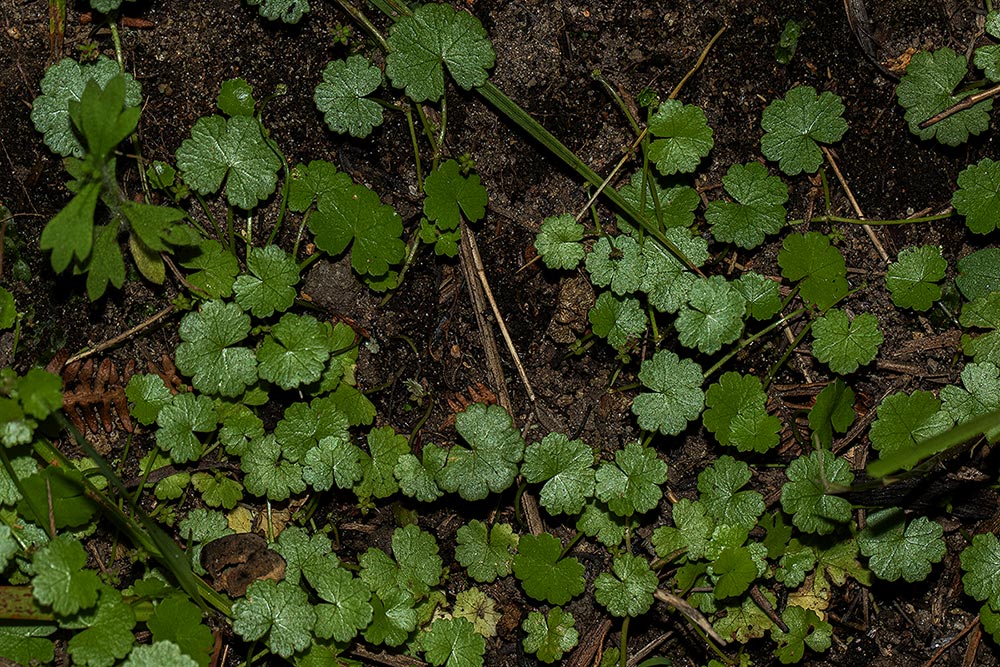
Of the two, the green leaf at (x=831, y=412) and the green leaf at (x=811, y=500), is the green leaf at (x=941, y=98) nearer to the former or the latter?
the green leaf at (x=831, y=412)

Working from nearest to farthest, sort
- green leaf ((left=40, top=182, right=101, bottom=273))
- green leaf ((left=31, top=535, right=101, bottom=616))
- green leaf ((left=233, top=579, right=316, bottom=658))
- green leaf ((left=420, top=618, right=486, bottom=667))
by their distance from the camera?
1. green leaf ((left=40, top=182, right=101, bottom=273))
2. green leaf ((left=31, top=535, right=101, bottom=616))
3. green leaf ((left=233, top=579, right=316, bottom=658))
4. green leaf ((left=420, top=618, right=486, bottom=667))

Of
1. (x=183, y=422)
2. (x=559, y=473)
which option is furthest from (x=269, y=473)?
(x=559, y=473)

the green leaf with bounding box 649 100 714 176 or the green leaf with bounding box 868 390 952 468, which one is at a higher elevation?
the green leaf with bounding box 649 100 714 176

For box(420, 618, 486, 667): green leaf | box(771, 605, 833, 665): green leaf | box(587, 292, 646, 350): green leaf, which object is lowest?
box(420, 618, 486, 667): green leaf

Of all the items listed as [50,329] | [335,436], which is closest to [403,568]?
[335,436]

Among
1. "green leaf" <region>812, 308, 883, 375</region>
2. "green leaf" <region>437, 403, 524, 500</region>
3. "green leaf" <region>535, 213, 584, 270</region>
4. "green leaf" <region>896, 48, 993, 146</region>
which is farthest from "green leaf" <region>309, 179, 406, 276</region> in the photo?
"green leaf" <region>896, 48, 993, 146</region>

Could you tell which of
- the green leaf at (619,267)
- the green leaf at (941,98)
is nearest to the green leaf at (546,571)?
the green leaf at (619,267)

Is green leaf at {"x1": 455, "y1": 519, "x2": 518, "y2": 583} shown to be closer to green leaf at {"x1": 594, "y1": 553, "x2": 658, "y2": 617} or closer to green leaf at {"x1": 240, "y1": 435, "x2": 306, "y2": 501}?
green leaf at {"x1": 594, "y1": 553, "x2": 658, "y2": 617}
